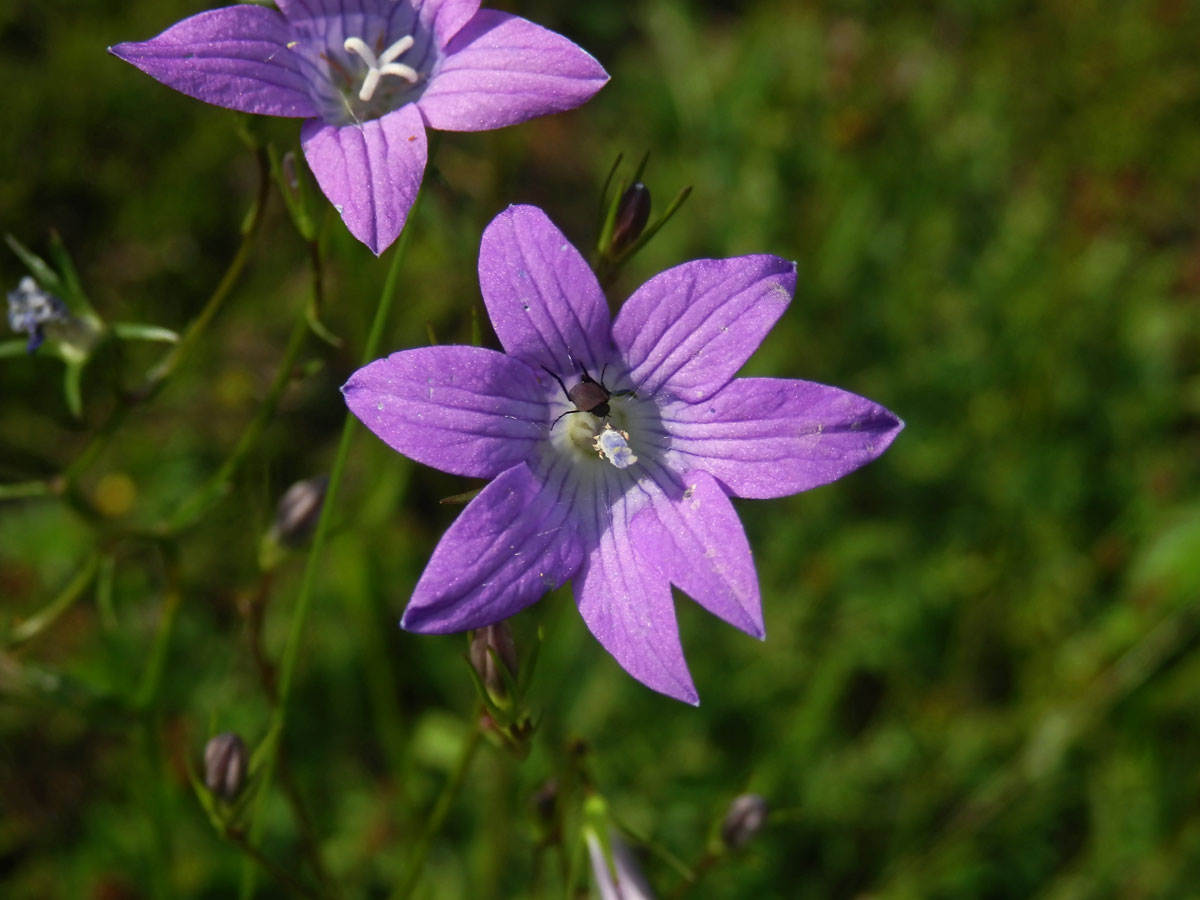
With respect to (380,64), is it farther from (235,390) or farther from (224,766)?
(235,390)

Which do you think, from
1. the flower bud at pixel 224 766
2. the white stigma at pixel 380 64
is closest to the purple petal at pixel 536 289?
the white stigma at pixel 380 64

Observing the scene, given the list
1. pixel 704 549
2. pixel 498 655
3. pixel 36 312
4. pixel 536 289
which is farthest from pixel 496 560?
pixel 36 312

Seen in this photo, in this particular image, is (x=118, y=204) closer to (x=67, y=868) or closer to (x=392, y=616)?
(x=392, y=616)

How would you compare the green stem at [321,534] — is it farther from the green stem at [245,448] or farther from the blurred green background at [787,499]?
the blurred green background at [787,499]

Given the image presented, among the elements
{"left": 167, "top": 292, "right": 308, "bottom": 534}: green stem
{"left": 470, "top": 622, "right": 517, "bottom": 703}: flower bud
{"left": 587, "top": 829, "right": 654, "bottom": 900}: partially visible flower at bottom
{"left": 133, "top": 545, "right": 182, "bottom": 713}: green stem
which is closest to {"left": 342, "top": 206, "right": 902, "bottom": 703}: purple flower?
{"left": 470, "top": 622, "right": 517, "bottom": 703}: flower bud

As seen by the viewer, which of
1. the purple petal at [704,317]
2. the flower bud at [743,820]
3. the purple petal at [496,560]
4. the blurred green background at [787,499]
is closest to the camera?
the purple petal at [496,560]

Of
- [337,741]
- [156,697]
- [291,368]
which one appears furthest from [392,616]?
Answer: [291,368]
